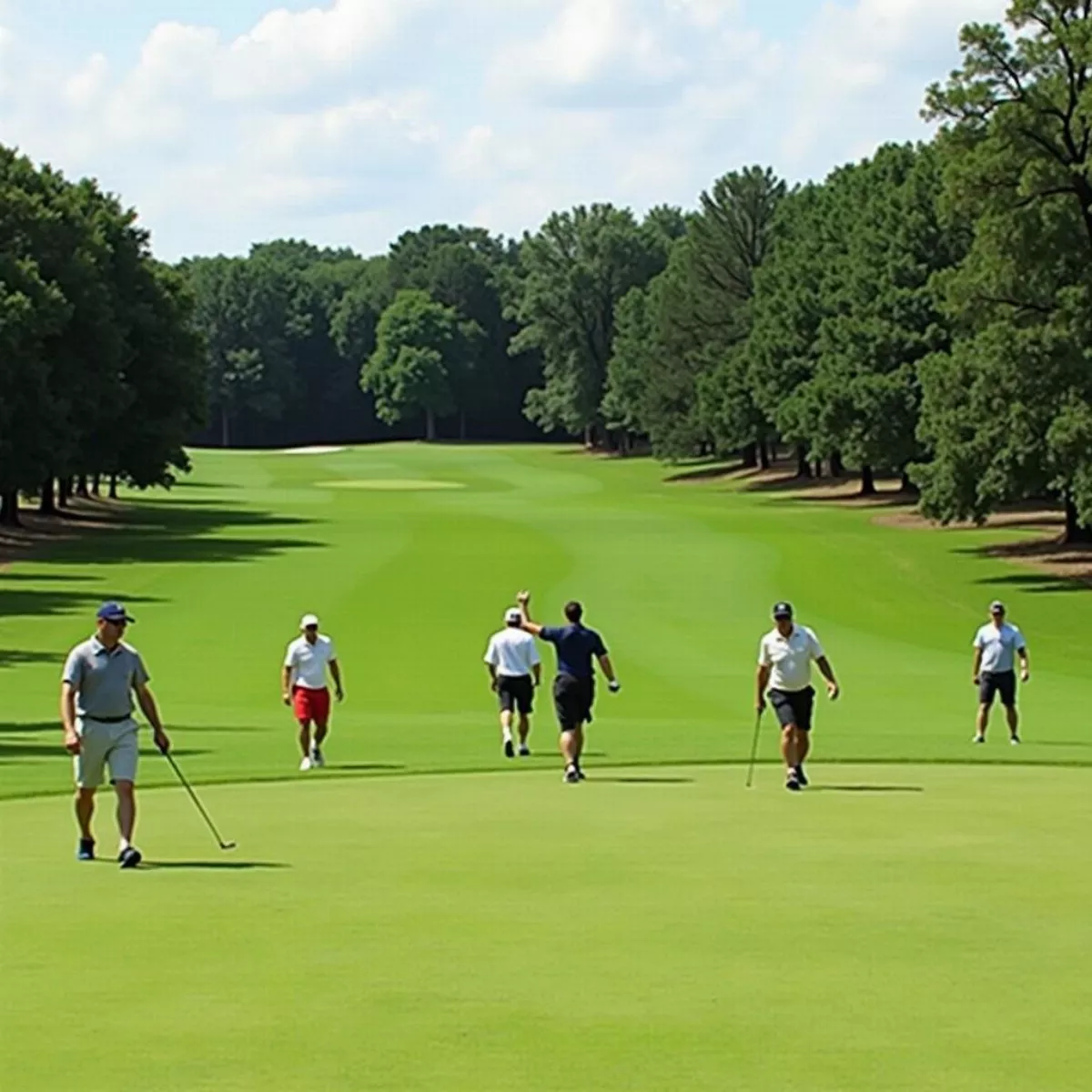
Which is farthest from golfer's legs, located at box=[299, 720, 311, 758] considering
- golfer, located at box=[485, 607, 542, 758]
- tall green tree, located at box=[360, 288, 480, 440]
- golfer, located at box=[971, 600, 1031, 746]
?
tall green tree, located at box=[360, 288, 480, 440]

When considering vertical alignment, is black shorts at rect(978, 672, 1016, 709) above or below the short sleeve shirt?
below

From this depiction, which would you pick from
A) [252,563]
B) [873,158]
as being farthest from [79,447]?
[873,158]

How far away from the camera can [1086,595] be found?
55.6m

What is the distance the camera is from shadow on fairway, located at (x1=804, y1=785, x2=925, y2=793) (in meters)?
21.6

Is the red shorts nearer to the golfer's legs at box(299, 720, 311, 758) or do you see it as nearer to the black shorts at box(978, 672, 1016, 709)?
the golfer's legs at box(299, 720, 311, 758)

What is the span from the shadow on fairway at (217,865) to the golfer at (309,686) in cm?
950

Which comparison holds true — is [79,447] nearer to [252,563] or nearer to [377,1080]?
[252,563]

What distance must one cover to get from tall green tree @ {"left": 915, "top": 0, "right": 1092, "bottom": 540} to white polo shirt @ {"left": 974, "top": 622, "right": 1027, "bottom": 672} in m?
27.1

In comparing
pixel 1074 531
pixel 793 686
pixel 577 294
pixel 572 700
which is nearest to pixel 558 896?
pixel 793 686

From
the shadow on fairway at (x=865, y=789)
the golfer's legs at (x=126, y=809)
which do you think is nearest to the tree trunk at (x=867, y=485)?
the shadow on fairway at (x=865, y=789)

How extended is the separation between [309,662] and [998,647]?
9573 mm

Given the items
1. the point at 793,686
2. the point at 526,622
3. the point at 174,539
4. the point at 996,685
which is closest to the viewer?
the point at 793,686

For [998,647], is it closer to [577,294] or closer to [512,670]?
[512,670]

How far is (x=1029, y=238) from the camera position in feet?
191
